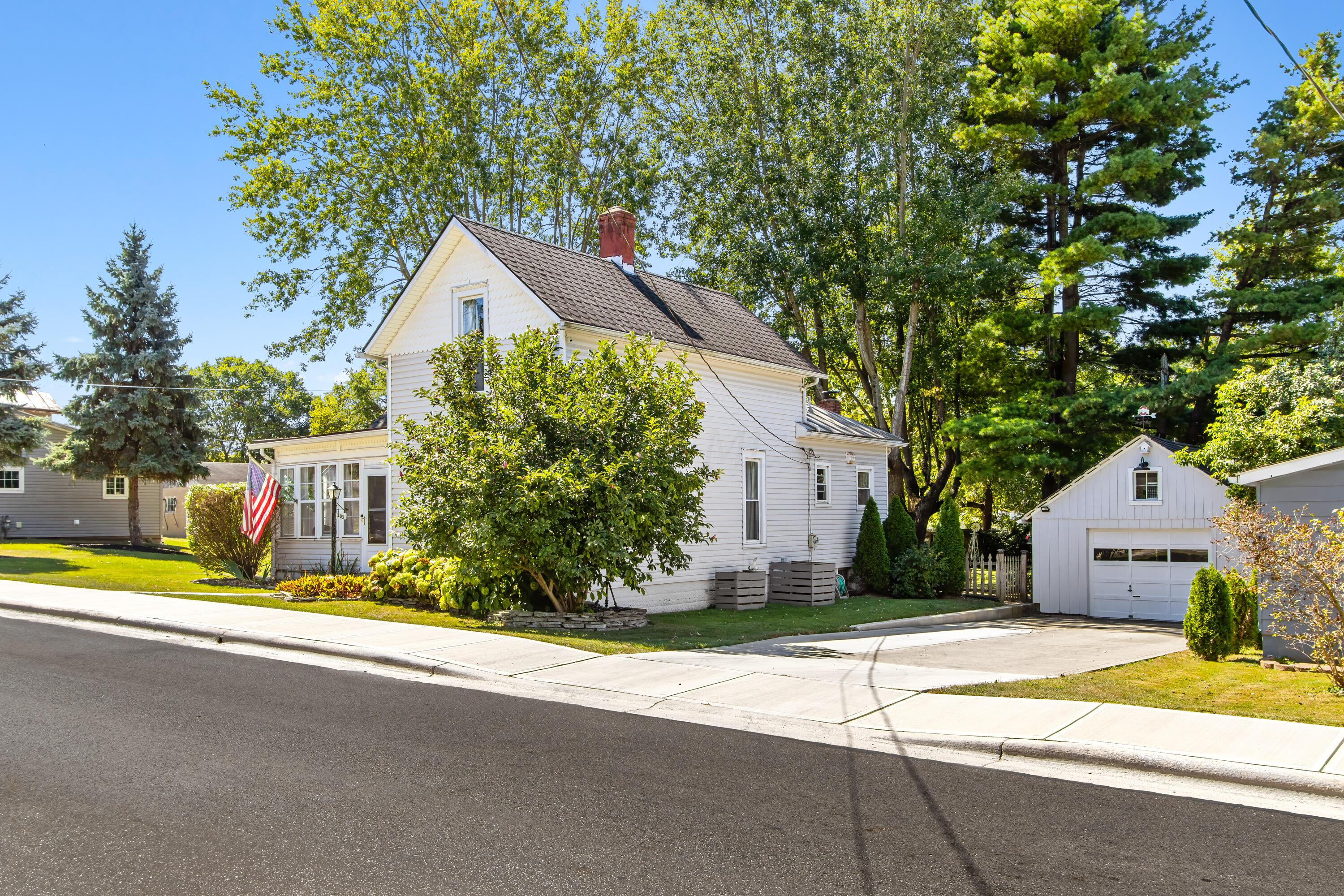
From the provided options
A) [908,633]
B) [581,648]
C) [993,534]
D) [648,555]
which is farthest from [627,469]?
[993,534]

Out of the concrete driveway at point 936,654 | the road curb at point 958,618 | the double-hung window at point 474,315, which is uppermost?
the double-hung window at point 474,315

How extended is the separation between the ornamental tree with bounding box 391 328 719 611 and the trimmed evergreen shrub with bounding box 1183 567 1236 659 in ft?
25.3

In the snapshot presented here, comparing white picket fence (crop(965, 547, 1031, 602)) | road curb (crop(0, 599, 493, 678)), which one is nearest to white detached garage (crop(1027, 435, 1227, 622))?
white picket fence (crop(965, 547, 1031, 602))

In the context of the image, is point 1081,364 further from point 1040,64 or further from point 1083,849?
point 1083,849

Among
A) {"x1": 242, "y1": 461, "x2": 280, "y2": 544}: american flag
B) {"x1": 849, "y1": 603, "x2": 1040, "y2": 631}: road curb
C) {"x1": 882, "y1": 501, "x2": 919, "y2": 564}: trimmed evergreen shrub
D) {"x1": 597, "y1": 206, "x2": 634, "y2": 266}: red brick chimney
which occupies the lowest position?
{"x1": 849, "y1": 603, "x2": 1040, "y2": 631}: road curb

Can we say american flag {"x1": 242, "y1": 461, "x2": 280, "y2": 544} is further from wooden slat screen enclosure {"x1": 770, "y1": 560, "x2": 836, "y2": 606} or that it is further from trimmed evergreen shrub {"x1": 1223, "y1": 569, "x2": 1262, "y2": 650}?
trimmed evergreen shrub {"x1": 1223, "y1": 569, "x2": 1262, "y2": 650}

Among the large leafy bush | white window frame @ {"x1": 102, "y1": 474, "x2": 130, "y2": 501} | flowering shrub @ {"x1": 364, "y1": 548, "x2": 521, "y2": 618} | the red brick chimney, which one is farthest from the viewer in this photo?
white window frame @ {"x1": 102, "y1": 474, "x2": 130, "y2": 501}

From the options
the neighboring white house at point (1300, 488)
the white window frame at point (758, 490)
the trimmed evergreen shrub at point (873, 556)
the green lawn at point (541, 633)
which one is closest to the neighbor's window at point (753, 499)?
the white window frame at point (758, 490)

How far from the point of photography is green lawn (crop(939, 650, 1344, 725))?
8.51 m

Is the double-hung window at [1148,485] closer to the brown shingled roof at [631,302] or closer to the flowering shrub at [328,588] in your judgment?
the brown shingled roof at [631,302]

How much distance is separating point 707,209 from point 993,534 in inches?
588

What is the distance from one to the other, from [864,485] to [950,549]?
2.96 metres

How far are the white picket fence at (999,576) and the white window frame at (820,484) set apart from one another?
15.7 feet

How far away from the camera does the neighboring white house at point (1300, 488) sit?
42.5 feet
